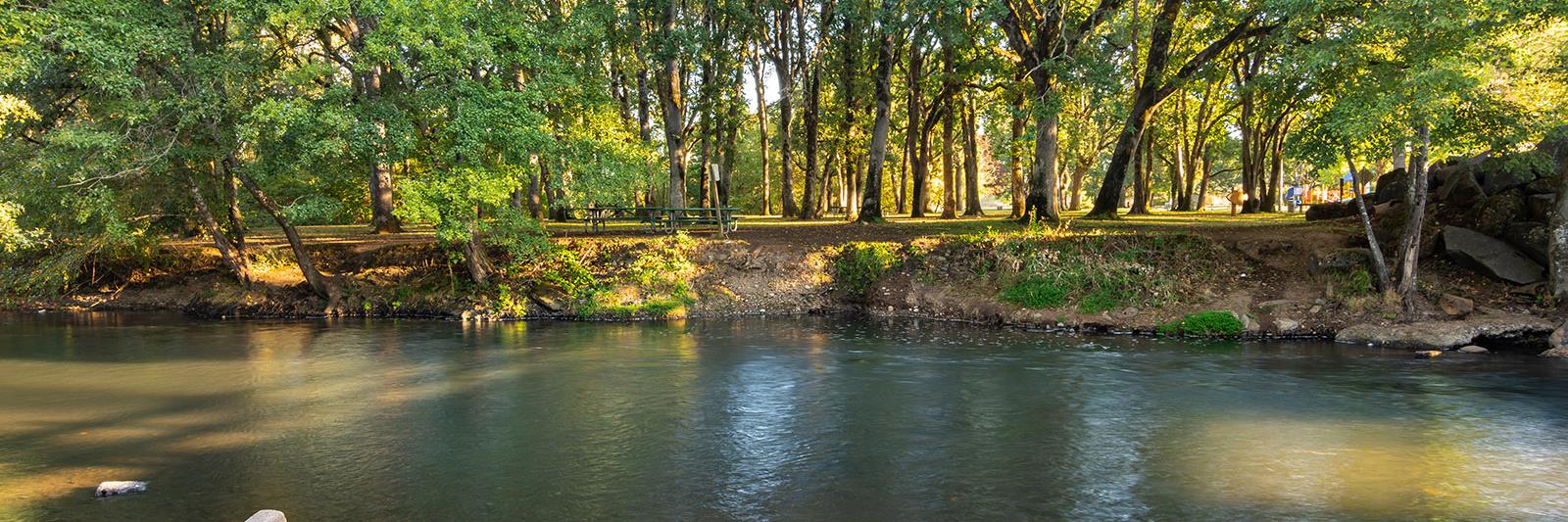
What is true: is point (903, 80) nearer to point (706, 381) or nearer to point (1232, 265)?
point (1232, 265)

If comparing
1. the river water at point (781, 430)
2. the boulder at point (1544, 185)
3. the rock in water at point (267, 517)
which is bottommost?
the river water at point (781, 430)

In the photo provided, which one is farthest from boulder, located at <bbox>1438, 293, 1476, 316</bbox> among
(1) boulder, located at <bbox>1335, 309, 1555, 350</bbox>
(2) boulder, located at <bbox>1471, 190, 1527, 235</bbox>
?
(2) boulder, located at <bbox>1471, 190, 1527, 235</bbox>

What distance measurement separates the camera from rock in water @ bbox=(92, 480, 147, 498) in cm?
877

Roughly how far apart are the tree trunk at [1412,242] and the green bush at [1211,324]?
306cm

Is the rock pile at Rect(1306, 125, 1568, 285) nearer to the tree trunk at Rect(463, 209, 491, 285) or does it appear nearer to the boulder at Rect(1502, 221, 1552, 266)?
the boulder at Rect(1502, 221, 1552, 266)

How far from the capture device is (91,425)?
38.3ft

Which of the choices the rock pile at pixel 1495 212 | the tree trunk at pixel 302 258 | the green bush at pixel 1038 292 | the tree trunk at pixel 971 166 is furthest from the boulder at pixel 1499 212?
the tree trunk at pixel 302 258

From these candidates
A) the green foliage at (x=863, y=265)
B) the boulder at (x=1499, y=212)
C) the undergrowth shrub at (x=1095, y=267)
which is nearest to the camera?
the boulder at (x=1499, y=212)

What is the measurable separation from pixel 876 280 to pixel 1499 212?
14040 mm

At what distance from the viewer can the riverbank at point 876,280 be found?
61.1ft

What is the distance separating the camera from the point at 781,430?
11516 mm

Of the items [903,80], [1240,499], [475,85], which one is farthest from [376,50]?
[903,80]

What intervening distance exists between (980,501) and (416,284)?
19405 millimetres

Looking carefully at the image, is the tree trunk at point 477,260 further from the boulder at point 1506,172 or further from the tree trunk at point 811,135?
the boulder at point 1506,172
